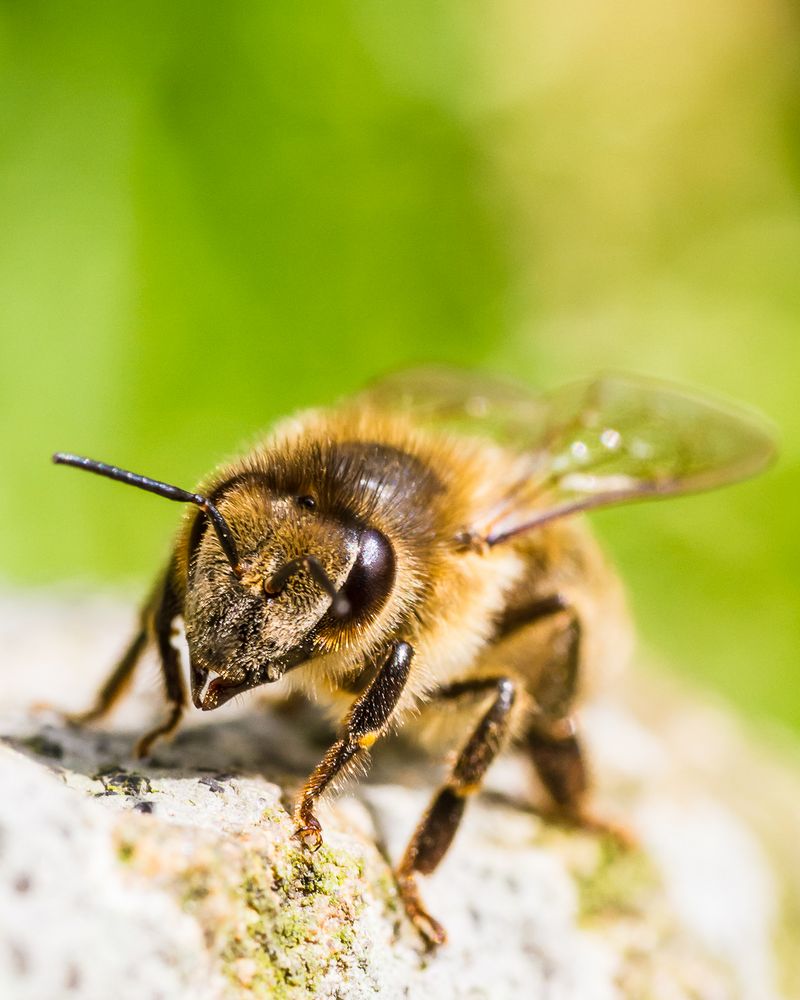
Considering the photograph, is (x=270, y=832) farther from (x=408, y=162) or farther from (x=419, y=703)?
(x=408, y=162)

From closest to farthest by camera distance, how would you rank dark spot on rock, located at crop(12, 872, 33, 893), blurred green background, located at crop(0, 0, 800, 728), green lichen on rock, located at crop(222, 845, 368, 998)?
dark spot on rock, located at crop(12, 872, 33, 893), green lichen on rock, located at crop(222, 845, 368, 998), blurred green background, located at crop(0, 0, 800, 728)

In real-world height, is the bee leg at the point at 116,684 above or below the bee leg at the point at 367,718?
below

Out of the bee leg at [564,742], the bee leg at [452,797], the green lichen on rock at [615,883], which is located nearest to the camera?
the bee leg at [452,797]

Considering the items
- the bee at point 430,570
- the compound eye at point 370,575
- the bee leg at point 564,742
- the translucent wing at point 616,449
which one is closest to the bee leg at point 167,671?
the bee at point 430,570

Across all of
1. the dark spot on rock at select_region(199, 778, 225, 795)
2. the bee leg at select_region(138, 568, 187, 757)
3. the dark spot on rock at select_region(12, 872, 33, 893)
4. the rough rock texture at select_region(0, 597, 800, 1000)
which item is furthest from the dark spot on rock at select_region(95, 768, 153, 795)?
the dark spot on rock at select_region(12, 872, 33, 893)

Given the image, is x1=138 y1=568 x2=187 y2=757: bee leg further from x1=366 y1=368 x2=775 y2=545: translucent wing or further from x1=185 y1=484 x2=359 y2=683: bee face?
x1=366 y1=368 x2=775 y2=545: translucent wing

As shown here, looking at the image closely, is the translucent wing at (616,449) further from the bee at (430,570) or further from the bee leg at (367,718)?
the bee leg at (367,718)

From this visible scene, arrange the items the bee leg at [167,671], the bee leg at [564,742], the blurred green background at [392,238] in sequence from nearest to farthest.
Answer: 1. the bee leg at [167,671]
2. the bee leg at [564,742]
3. the blurred green background at [392,238]
